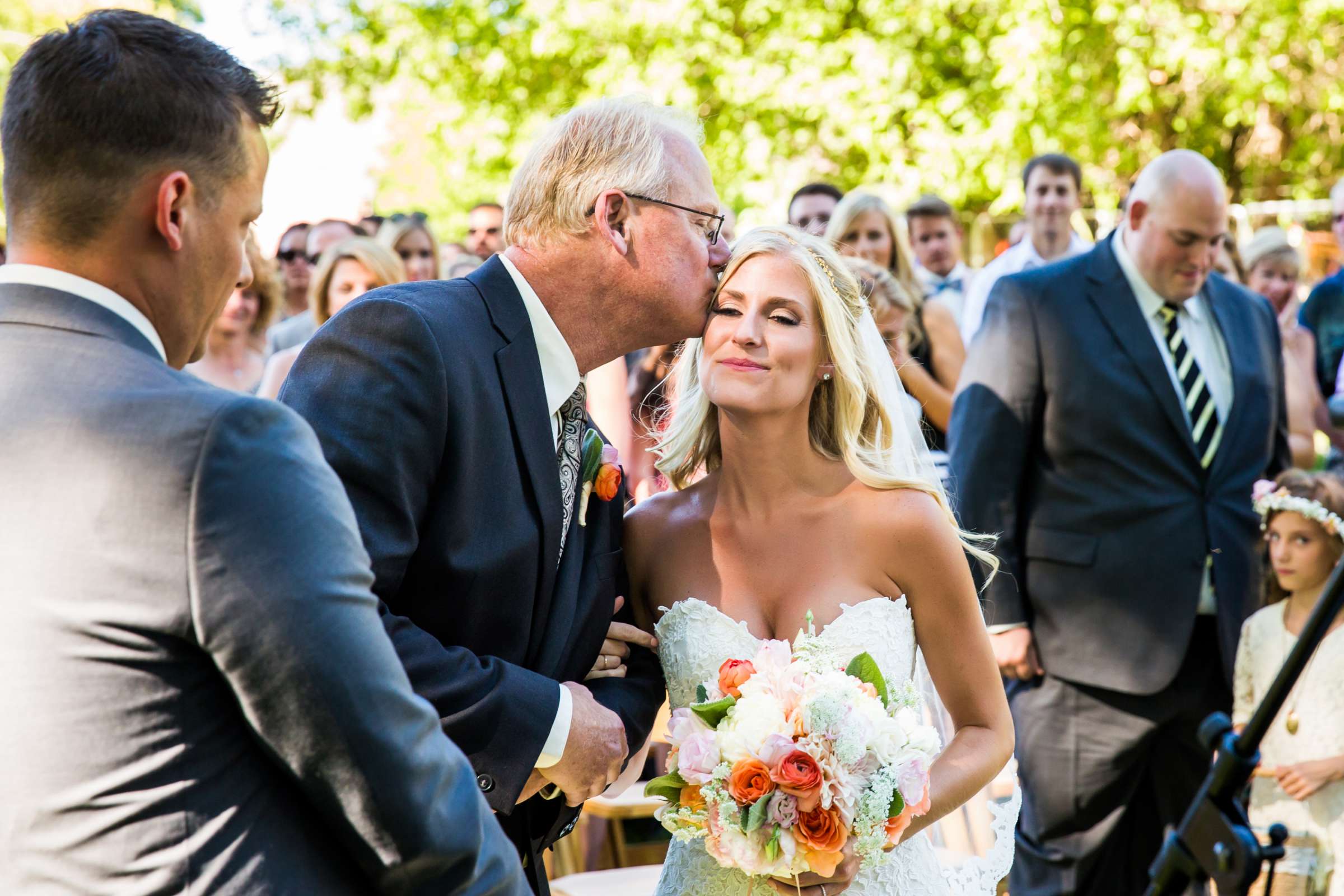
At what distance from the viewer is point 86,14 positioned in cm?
161

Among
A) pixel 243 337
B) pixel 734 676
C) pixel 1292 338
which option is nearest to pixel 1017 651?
pixel 734 676

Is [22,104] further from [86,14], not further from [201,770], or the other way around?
[201,770]

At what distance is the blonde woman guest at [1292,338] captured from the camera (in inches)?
302

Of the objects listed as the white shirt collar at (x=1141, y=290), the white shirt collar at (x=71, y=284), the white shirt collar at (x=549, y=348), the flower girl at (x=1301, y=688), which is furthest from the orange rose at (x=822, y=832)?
the white shirt collar at (x=1141, y=290)

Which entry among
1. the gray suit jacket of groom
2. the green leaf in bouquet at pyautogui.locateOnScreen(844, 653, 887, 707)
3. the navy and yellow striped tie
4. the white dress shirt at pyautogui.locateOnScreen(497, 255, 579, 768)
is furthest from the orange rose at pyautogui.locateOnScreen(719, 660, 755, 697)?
the navy and yellow striped tie

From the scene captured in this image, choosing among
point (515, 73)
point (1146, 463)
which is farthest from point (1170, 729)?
point (515, 73)

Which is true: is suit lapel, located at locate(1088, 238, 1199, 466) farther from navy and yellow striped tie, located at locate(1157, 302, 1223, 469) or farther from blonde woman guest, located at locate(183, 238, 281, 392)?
blonde woman guest, located at locate(183, 238, 281, 392)

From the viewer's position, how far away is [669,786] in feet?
9.13

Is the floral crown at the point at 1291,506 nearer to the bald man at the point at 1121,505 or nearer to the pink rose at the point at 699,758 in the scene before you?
the bald man at the point at 1121,505

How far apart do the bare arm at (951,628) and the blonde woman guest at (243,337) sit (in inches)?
156

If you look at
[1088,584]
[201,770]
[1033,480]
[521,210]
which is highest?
[521,210]

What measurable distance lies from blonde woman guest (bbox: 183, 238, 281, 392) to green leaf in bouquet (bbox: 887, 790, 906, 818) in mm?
4413

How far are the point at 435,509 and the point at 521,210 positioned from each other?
0.73 metres

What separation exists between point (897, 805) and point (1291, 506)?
141 inches
